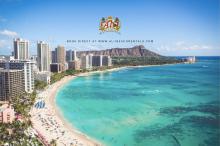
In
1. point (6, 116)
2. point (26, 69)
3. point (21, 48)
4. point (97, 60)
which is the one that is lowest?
point (6, 116)

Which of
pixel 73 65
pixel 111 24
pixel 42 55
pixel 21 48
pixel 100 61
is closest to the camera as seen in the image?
pixel 111 24

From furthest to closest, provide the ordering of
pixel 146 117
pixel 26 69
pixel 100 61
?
pixel 100 61 → pixel 26 69 → pixel 146 117

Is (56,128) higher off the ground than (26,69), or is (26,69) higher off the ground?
(26,69)

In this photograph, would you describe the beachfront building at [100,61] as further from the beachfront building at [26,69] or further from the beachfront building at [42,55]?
the beachfront building at [26,69]

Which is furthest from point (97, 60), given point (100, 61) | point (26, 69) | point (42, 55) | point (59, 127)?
point (59, 127)

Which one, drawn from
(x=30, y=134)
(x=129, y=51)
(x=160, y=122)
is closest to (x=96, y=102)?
(x=160, y=122)

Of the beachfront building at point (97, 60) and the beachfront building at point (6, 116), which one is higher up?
the beachfront building at point (97, 60)

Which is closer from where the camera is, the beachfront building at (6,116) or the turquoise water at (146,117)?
the turquoise water at (146,117)

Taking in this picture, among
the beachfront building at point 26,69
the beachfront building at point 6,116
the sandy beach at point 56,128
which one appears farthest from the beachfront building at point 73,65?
the beachfront building at point 6,116

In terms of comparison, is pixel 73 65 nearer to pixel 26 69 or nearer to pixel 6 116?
pixel 26 69
